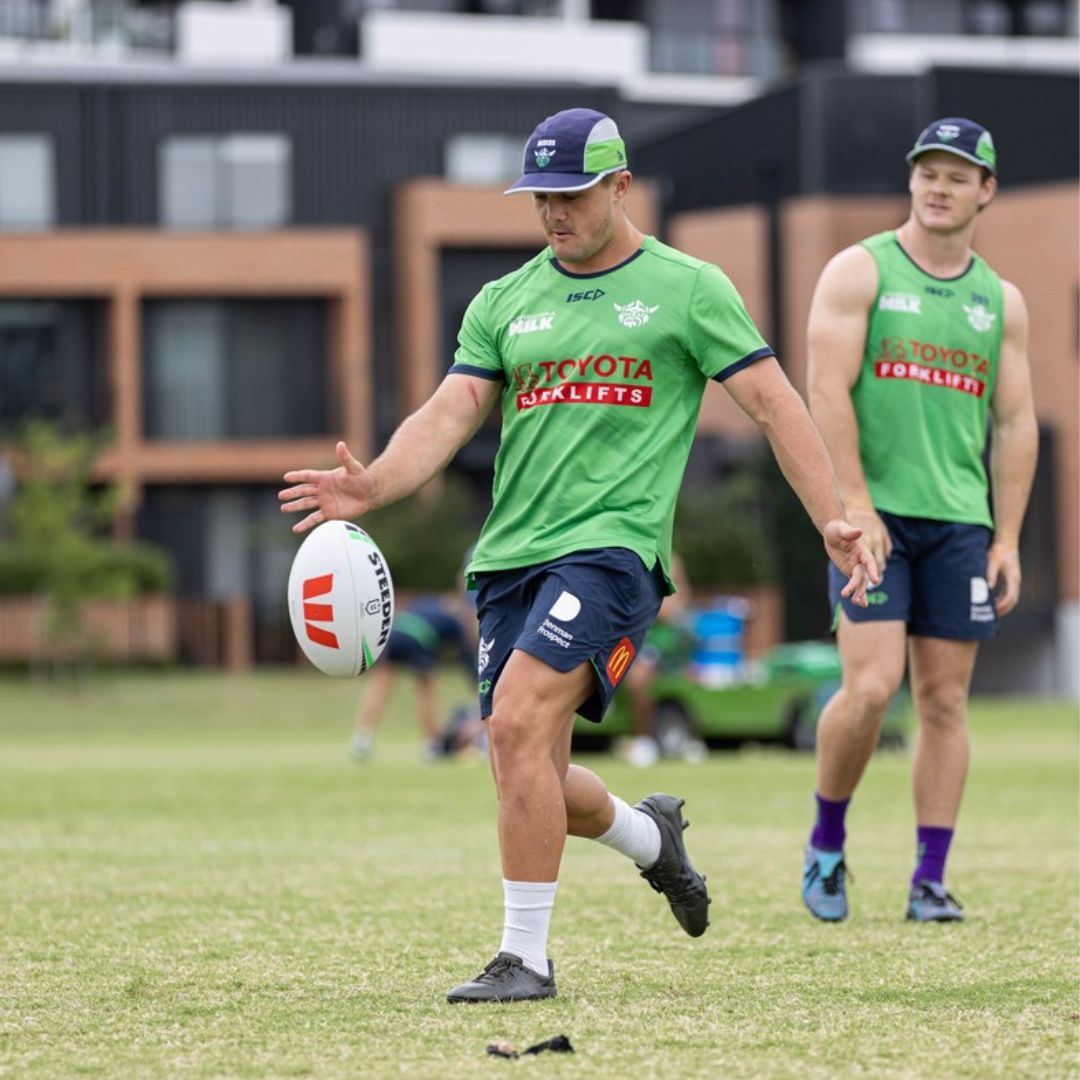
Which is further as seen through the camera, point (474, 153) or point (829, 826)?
point (474, 153)

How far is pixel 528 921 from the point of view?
6.31m

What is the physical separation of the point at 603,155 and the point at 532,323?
0.49 metres

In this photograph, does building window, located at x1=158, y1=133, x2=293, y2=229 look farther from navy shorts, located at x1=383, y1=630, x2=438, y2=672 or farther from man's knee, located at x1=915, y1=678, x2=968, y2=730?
man's knee, located at x1=915, y1=678, x2=968, y2=730

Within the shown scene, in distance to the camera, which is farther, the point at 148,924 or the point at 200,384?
the point at 200,384

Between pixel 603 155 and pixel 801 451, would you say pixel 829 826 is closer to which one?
pixel 801 451

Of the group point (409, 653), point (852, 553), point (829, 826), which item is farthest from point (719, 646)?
point (852, 553)

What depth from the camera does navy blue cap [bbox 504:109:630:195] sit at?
21.1 ft

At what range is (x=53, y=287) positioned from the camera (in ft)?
152

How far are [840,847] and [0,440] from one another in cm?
3783

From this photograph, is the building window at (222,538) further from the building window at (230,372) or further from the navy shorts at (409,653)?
the navy shorts at (409,653)

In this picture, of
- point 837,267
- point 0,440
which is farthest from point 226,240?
point 837,267

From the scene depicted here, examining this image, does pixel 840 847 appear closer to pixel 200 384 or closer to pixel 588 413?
pixel 588 413

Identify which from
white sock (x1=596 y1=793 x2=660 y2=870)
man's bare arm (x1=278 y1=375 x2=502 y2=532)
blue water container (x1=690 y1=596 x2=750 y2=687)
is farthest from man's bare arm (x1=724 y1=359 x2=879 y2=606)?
blue water container (x1=690 y1=596 x2=750 y2=687)

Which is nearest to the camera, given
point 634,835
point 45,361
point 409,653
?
point 634,835
